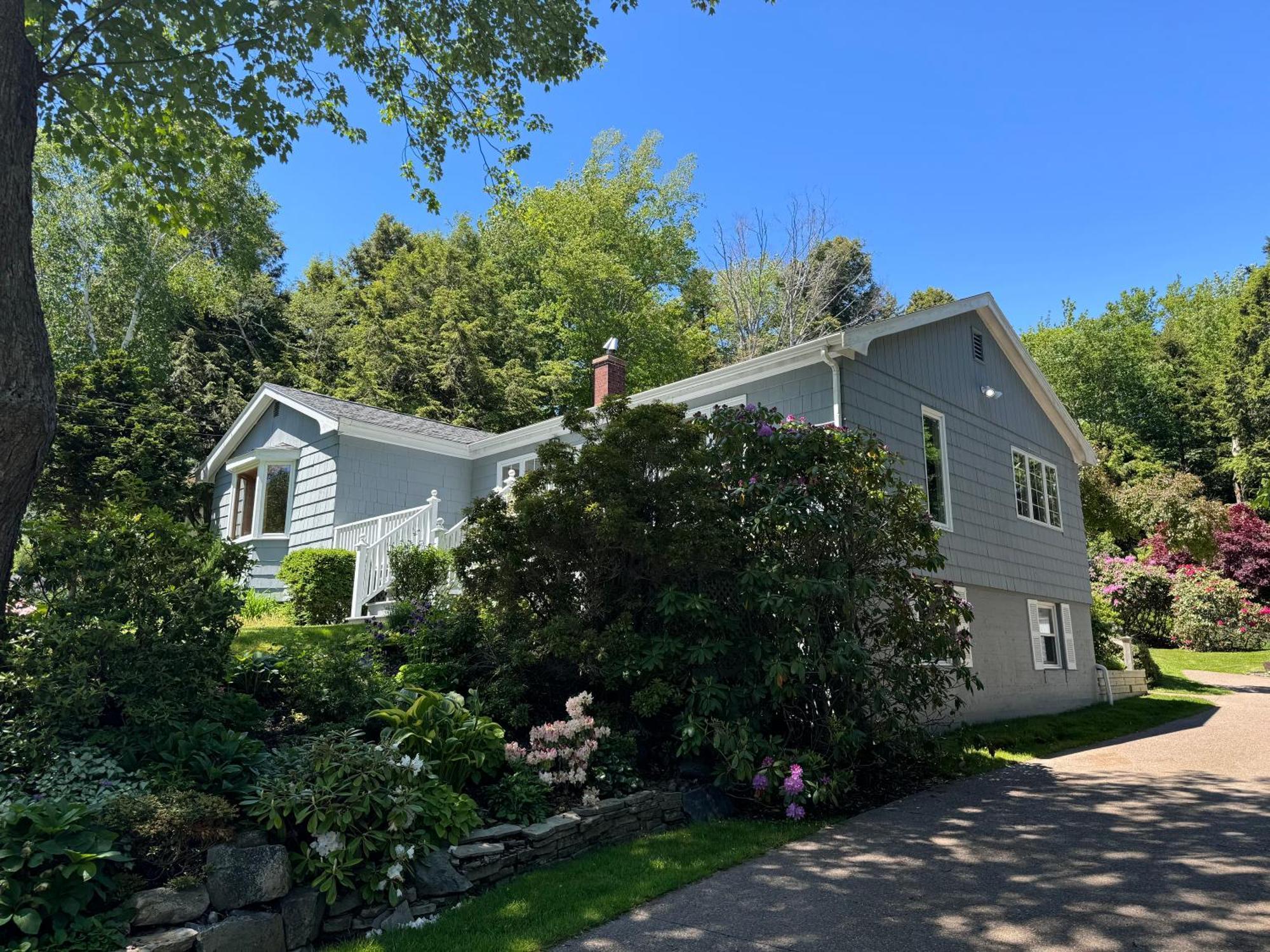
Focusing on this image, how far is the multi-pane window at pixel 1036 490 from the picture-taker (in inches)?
602

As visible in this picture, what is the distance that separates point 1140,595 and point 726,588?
2037 cm

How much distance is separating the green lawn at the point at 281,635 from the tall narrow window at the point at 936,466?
840 cm

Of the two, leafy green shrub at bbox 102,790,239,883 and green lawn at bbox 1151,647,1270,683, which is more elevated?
green lawn at bbox 1151,647,1270,683

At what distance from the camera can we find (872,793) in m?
7.81

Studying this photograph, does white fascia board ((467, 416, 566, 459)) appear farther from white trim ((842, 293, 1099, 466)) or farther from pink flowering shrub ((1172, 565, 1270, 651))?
pink flowering shrub ((1172, 565, 1270, 651))

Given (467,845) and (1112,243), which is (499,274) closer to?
(1112,243)

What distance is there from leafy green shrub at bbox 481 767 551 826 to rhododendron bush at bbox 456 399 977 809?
4.39 feet

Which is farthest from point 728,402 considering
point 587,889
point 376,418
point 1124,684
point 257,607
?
point 1124,684

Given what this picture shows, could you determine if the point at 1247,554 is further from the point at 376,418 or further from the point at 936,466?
the point at 376,418

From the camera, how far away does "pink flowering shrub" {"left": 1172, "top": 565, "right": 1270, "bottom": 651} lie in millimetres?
22234

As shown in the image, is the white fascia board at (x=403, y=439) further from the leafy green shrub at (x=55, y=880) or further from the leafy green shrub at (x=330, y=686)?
the leafy green shrub at (x=55, y=880)

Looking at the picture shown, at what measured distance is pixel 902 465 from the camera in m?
11.6

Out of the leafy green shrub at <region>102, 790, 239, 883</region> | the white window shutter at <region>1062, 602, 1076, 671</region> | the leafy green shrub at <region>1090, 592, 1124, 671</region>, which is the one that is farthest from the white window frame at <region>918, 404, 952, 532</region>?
the leafy green shrub at <region>102, 790, 239, 883</region>

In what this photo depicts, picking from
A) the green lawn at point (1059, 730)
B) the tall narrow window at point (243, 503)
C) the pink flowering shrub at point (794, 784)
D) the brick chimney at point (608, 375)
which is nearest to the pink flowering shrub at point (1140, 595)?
the green lawn at point (1059, 730)
